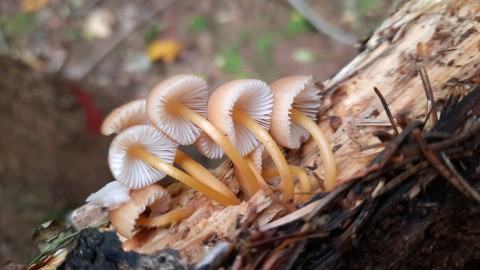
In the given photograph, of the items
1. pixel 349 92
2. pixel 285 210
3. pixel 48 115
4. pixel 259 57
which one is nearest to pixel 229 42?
pixel 259 57

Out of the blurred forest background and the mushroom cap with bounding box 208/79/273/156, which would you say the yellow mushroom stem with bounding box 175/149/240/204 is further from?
the blurred forest background

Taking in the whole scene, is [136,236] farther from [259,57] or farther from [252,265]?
[259,57]

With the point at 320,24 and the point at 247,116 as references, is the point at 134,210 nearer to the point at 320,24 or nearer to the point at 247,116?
the point at 247,116

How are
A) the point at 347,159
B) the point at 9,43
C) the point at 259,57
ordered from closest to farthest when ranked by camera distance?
the point at 347,159 < the point at 259,57 < the point at 9,43

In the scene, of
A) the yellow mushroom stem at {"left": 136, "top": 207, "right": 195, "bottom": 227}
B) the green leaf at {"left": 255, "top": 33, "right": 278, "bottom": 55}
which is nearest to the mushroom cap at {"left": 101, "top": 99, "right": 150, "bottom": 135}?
the yellow mushroom stem at {"left": 136, "top": 207, "right": 195, "bottom": 227}

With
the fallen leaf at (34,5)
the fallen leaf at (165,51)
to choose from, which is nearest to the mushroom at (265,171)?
the fallen leaf at (165,51)

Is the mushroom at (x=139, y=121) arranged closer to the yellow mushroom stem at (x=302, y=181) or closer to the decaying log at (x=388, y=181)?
the decaying log at (x=388, y=181)

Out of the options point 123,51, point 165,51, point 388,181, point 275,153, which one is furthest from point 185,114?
point 123,51
